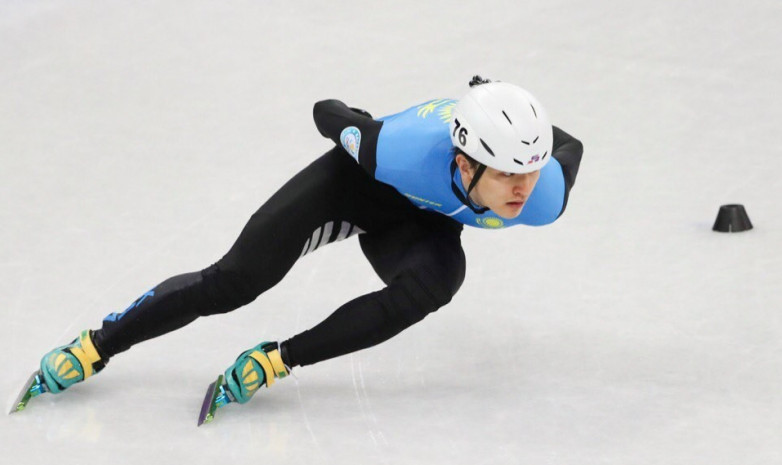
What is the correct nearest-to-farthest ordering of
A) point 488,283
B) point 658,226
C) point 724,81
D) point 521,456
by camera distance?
point 521,456
point 488,283
point 658,226
point 724,81

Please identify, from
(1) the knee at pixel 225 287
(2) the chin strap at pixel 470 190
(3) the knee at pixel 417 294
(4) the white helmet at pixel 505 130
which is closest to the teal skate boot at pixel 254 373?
(1) the knee at pixel 225 287

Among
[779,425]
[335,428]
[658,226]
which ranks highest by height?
[658,226]

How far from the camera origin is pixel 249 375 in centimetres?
402

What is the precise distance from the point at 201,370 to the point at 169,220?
1.55 m

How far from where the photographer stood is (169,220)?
5.82m

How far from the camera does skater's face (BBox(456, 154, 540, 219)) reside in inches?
148

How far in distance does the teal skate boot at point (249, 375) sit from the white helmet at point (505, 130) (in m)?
0.91

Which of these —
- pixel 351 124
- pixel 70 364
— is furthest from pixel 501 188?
pixel 70 364

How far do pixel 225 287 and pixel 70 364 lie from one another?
1.87ft

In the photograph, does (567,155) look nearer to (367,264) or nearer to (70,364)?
(367,264)

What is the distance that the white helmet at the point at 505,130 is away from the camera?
3682mm

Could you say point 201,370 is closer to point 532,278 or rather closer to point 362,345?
point 362,345

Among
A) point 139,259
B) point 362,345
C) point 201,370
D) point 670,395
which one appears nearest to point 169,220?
point 139,259

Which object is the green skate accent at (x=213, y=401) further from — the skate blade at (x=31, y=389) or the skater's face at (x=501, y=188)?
the skater's face at (x=501, y=188)
